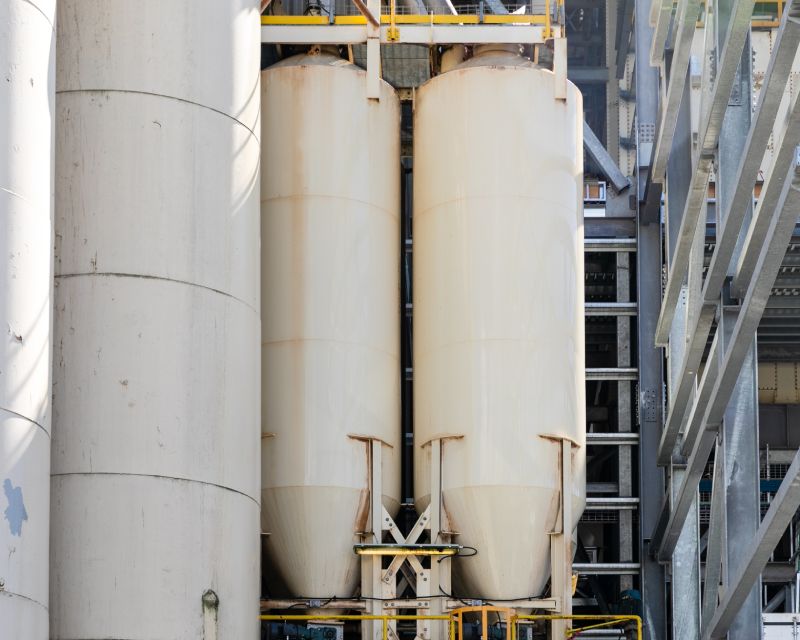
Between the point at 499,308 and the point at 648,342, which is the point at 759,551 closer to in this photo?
the point at 499,308

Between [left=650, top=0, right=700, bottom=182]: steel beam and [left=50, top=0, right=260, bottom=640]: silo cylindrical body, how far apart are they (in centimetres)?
907

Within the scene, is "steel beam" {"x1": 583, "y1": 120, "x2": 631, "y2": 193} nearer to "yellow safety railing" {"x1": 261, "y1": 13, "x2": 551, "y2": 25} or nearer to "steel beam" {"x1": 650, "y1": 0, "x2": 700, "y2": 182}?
"steel beam" {"x1": 650, "y1": 0, "x2": 700, "y2": 182}

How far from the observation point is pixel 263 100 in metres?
27.4

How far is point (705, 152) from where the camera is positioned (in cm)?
2822

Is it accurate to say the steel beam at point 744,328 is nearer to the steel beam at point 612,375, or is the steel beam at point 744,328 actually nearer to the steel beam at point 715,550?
the steel beam at point 715,550

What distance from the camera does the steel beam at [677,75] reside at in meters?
29.9

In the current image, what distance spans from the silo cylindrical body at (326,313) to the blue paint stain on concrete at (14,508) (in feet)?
20.9

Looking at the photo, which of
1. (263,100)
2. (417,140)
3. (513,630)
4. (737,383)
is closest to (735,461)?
(737,383)

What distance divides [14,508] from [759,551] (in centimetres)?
1046

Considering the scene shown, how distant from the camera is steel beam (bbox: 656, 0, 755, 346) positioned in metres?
25.4

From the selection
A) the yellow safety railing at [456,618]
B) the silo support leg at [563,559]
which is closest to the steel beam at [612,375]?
the silo support leg at [563,559]

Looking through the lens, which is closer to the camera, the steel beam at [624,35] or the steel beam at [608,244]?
the steel beam at [608,244]

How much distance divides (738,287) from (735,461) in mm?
2629

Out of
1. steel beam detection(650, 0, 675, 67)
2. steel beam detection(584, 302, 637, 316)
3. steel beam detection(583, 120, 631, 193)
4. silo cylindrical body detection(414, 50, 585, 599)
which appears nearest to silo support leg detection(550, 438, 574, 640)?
silo cylindrical body detection(414, 50, 585, 599)
